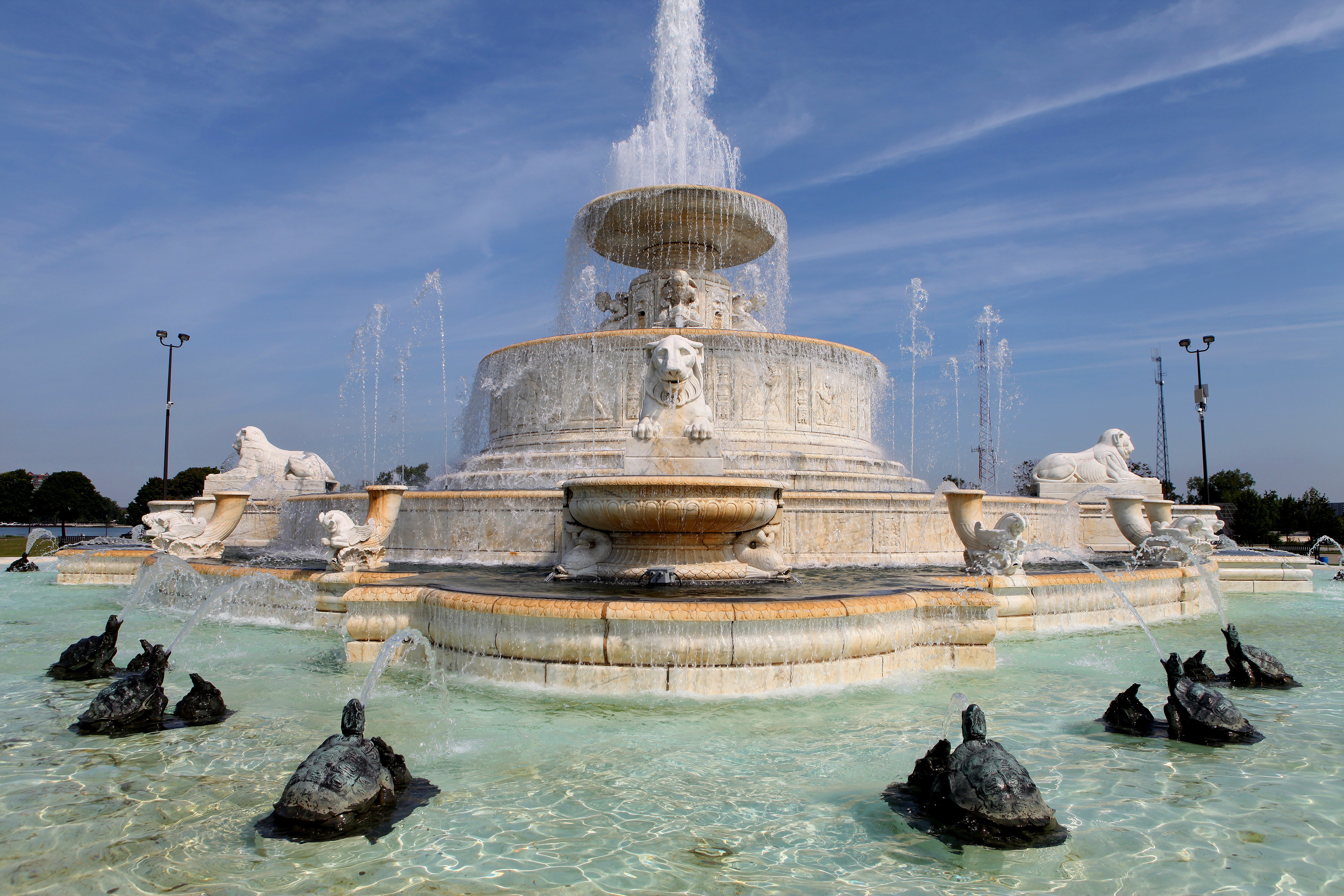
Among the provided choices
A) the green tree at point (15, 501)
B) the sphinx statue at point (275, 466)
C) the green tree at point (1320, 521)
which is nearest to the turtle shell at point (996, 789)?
the sphinx statue at point (275, 466)

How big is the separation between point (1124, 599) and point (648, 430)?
5.55m

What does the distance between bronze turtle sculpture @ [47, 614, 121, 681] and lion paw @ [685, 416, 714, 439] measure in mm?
5830

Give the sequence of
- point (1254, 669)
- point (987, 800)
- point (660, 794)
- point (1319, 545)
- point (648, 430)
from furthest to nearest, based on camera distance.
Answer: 1. point (1319, 545)
2. point (648, 430)
3. point (1254, 669)
4. point (660, 794)
5. point (987, 800)

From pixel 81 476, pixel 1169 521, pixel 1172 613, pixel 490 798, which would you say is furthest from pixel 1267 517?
pixel 81 476

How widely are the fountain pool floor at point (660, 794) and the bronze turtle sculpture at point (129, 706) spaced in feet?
0.44

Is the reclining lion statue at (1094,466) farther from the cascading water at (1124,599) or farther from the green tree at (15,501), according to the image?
the green tree at (15,501)

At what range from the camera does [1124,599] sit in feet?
27.7

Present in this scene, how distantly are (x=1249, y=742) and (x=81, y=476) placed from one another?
74201mm

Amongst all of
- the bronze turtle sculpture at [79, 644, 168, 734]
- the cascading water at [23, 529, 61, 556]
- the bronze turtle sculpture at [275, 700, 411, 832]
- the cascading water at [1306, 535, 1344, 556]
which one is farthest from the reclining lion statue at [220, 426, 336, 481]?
the cascading water at [1306, 535, 1344, 556]

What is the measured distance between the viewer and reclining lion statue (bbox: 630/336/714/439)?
9305mm

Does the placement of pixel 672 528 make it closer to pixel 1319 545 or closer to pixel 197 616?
pixel 197 616

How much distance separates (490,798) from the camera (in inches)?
153

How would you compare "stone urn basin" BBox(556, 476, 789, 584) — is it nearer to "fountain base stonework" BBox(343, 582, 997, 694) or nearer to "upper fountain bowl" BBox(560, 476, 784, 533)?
"upper fountain bowl" BBox(560, 476, 784, 533)

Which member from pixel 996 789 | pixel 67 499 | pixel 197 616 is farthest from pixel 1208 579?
pixel 67 499
